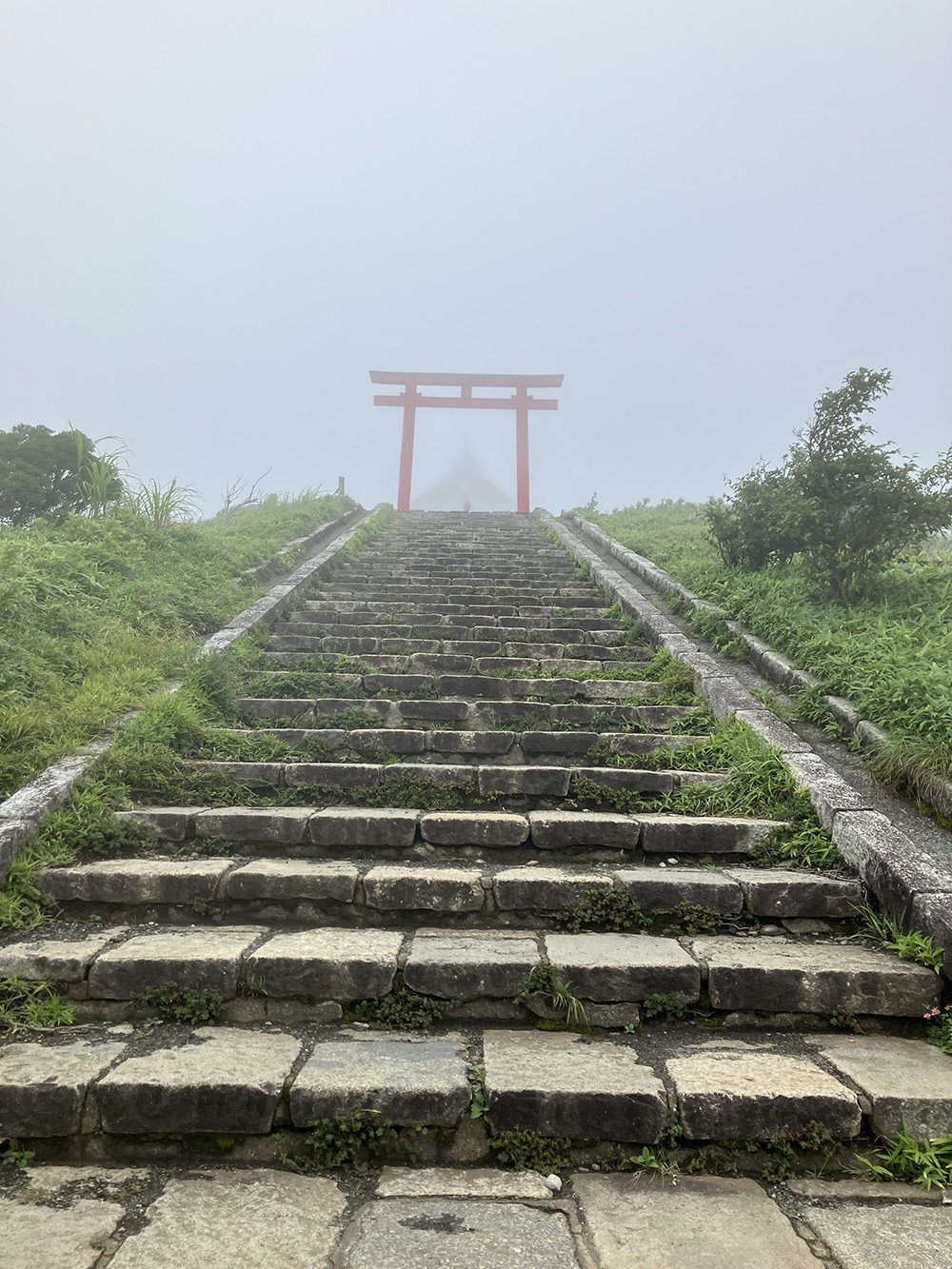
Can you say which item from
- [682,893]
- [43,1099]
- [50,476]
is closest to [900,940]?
[682,893]

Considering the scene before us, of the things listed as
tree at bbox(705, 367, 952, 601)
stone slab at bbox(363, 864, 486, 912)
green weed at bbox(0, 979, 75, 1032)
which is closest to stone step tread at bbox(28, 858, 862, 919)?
stone slab at bbox(363, 864, 486, 912)

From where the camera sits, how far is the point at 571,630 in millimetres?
6969

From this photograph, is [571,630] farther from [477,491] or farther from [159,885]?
[477,491]

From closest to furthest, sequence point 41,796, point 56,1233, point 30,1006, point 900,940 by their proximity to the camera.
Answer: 1. point 56,1233
2. point 30,1006
3. point 900,940
4. point 41,796

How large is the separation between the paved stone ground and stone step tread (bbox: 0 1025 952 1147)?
13 cm

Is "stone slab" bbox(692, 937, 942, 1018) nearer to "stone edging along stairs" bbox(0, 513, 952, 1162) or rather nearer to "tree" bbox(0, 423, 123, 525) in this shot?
"stone edging along stairs" bbox(0, 513, 952, 1162)

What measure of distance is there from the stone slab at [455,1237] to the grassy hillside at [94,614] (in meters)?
2.79

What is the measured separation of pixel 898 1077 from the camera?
238 centimetres

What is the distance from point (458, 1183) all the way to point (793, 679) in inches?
159

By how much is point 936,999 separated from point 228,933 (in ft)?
8.76

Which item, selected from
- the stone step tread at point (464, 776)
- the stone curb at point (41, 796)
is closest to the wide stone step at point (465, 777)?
the stone step tread at point (464, 776)

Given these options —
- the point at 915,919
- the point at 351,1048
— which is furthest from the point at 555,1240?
the point at 915,919

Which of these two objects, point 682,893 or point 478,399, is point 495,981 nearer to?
point 682,893

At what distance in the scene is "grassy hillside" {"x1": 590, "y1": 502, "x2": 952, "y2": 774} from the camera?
161 inches
